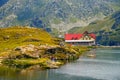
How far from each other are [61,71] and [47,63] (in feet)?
63.8

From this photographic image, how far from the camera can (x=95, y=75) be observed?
6117 inches

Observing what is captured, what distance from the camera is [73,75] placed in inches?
6166

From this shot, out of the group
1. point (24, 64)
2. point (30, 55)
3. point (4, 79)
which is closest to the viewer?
point (4, 79)

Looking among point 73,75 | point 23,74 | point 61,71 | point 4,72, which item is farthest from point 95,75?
point 4,72

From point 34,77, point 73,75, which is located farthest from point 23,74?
point 73,75

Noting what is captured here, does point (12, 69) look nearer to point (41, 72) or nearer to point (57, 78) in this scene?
point (41, 72)

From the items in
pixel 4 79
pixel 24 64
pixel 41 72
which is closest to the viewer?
pixel 4 79

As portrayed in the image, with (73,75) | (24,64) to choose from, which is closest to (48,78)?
(73,75)

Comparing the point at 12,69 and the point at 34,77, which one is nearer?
the point at 34,77

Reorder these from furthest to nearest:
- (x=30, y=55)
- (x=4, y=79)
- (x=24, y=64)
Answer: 1. (x=30, y=55)
2. (x=24, y=64)
3. (x=4, y=79)

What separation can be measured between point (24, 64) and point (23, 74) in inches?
969

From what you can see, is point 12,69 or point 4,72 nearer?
point 4,72

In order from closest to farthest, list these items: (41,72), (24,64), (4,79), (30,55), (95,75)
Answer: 1. (4,79)
2. (95,75)
3. (41,72)
4. (24,64)
5. (30,55)

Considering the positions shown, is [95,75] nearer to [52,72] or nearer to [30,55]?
[52,72]
